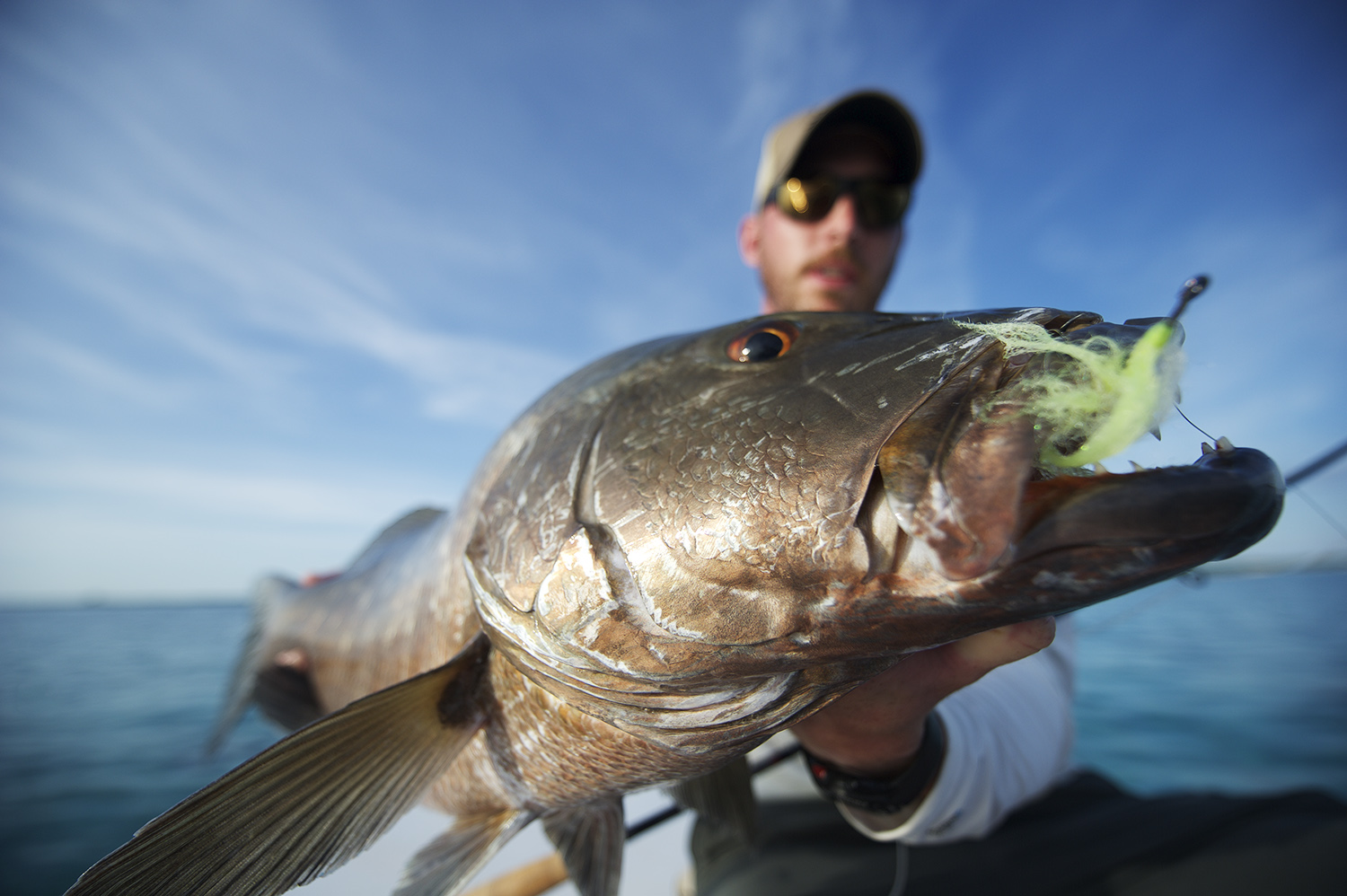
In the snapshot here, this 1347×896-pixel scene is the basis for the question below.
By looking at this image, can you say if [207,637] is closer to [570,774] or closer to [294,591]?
[294,591]

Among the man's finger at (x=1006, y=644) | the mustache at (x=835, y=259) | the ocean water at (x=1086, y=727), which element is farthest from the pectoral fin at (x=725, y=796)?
the mustache at (x=835, y=259)

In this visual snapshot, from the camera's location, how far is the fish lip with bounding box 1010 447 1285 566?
58 cm

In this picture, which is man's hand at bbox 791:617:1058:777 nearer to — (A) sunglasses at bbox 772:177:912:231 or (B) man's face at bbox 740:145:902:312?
(B) man's face at bbox 740:145:902:312

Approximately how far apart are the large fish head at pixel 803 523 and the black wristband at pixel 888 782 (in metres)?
0.76

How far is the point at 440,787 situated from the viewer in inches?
67.3

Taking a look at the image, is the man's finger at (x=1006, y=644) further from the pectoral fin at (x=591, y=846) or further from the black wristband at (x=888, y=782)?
the pectoral fin at (x=591, y=846)

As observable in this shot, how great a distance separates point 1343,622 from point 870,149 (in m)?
27.4

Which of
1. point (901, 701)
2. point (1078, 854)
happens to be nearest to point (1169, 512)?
point (901, 701)

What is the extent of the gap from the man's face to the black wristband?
2.21m

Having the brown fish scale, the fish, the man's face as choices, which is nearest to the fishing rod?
the fish

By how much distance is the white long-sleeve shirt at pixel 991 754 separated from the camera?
170 centimetres

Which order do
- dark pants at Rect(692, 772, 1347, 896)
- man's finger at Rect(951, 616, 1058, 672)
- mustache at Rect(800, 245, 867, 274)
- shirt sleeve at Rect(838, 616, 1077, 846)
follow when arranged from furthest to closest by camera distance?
mustache at Rect(800, 245, 867, 274), dark pants at Rect(692, 772, 1347, 896), shirt sleeve at Rect(838, 616, 1077, 846), man's finger at Rect(951, 616, 1058, 672)

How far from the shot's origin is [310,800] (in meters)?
1.16

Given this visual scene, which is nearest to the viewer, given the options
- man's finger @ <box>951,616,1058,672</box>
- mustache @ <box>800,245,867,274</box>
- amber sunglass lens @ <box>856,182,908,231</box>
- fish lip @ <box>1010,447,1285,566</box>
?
fish lip @ <box>1010,447,1285,566</box>
